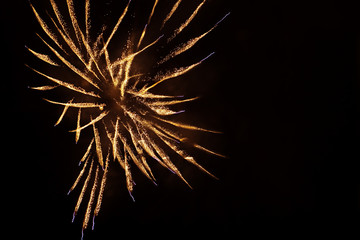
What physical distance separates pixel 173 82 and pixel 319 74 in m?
0.64

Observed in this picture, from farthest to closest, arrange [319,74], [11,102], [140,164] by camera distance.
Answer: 1. [11,102]
2. [140,164]
3. [319,74]

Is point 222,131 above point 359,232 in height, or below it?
above

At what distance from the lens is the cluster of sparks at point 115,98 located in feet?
3.98

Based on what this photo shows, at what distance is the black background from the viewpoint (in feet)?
3.96

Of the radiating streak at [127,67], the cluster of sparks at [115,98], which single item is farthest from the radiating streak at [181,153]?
the radiating streak at [127,67]

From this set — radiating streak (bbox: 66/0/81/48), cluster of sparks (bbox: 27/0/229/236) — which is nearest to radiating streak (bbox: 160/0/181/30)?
cluster of sparks (bbox: 27/0/229/236)

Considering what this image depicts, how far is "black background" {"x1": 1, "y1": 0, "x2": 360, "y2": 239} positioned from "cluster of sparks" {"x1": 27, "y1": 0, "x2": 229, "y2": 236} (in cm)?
8

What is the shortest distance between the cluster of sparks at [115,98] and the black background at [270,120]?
76mm

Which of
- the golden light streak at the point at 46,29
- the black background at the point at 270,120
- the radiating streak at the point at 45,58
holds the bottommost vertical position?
the black background at the point at 270,120

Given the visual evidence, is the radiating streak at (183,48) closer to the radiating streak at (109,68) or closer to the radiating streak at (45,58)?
the radiating streak at (109,68)

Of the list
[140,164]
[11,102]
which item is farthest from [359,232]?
[11,102]

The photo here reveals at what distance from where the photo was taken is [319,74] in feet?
3.94

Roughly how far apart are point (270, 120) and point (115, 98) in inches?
27.5

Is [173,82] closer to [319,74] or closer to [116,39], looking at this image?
[116,39]
